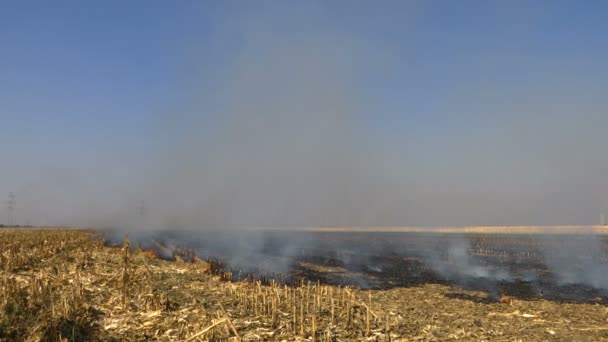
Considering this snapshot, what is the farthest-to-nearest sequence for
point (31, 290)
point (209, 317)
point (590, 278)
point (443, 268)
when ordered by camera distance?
point (443, 268) < point (590, 278) < point (31, 290) < point (209, 317)

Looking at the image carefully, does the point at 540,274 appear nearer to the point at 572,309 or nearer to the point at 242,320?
the point at 572,309

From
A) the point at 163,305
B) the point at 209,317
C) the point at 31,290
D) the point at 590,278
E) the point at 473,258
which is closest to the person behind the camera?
the point at 209,317

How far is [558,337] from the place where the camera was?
44.6 ft

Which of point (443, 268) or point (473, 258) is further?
point (473, 258)

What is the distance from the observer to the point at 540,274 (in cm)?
3119

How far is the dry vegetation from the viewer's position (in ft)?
39.4

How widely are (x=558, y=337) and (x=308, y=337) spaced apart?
7.73 meters

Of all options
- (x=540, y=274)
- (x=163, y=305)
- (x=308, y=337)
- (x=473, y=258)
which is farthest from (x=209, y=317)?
(x=473, y=258)

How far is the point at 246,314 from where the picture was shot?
555 inches

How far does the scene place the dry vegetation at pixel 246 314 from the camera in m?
12.0

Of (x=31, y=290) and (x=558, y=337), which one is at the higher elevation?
(x=31, y=290)

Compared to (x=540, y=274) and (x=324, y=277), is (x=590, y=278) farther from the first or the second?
(x=324, y=277)

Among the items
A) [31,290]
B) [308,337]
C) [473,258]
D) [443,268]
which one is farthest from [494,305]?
[473,258]

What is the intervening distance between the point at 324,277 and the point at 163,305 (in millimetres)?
14360
